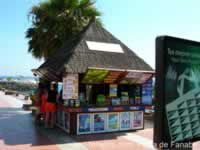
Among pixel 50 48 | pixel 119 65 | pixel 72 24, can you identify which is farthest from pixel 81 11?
pixel 119 65

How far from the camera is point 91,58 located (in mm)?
8945

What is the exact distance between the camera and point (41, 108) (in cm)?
991

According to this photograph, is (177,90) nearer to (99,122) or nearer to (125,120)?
(99,122)

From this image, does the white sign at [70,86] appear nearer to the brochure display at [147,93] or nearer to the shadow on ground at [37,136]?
the shadow on ground at [37,136]

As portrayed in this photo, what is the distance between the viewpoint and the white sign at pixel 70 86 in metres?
8.20

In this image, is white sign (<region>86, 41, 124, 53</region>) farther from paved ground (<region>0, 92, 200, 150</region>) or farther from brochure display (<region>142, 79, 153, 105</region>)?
paved ground (<region>0, 92, 200, 150</region>)

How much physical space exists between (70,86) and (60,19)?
619cm

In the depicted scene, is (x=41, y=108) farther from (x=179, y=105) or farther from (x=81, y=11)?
(x=179, y=105)

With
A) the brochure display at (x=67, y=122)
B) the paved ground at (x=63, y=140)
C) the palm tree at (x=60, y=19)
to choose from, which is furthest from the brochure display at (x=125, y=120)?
the palm tree at (x=60, y=19)

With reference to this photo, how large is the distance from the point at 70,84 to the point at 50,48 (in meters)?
6.23

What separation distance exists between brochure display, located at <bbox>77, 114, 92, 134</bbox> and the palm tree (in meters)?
5.77

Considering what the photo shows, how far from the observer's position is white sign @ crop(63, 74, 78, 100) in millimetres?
8195

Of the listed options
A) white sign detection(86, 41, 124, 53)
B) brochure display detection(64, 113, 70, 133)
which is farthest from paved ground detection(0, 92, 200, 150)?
white sign detection(86, 41, 124, 53)

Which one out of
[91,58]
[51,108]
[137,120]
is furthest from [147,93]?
[51,108]
